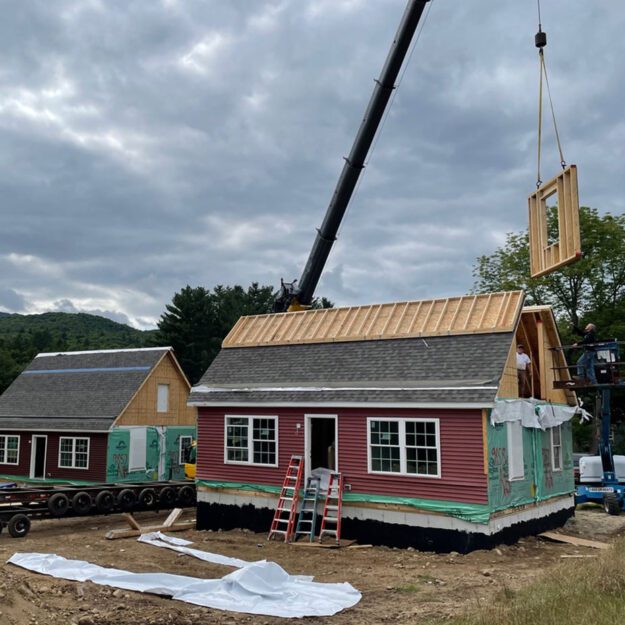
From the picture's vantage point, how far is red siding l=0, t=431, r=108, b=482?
27989 millimetres

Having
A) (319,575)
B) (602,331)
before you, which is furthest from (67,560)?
(602,331)

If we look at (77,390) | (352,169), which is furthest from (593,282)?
(77,390)

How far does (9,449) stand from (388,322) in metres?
22.1

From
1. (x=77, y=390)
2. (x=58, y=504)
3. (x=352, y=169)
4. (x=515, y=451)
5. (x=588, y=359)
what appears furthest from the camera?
(x=77, y=390)

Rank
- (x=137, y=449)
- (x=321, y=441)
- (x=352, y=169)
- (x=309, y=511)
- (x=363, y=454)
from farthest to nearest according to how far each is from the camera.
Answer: (x=137, y=449)
(x=352, y=169)
(x=321, y=441)
(x=309, y=511)
(x=363, y=454)

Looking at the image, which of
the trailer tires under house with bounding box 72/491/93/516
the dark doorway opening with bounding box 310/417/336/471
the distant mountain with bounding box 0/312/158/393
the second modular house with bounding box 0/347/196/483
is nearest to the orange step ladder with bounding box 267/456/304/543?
the dark doorway opening with bounding box 310/417/336/471

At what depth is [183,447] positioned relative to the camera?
3189 centimetres

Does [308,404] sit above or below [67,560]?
above

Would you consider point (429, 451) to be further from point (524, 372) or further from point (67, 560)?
point (67, 560)

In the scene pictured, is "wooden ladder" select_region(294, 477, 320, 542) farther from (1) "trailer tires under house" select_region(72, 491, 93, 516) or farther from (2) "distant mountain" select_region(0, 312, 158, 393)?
(2) "distant mountain" select_region(0, 312, 158, 393)

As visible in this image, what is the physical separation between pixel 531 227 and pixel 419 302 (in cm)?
379

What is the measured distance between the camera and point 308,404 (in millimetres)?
17250

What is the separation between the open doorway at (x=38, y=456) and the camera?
30.1m

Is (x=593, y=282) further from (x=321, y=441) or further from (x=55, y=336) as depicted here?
(x=55, y=336)
